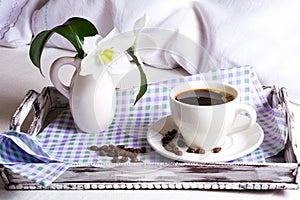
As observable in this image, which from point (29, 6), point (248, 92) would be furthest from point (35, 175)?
point (29, 6)

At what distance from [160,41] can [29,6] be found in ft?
1.59

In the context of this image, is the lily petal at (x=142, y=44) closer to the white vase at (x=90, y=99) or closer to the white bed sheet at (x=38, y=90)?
the white vase at (x=90, y=99)

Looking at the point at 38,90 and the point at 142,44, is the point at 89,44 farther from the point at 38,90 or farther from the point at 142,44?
the point at 38,90

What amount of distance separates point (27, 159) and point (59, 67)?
18 centimetres

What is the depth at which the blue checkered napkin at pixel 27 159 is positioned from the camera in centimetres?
73

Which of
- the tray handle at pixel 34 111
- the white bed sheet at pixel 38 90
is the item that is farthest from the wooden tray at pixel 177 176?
the tray handle at pixel 34 111

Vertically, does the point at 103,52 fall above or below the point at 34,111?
above

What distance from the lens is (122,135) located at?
2.85ft

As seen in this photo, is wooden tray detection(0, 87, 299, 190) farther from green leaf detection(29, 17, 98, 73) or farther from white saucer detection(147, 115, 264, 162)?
green leaf detection(29, 17, 98, 73)

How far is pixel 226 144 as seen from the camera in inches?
31.2

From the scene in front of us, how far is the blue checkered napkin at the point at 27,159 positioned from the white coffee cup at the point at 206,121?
17 centimetres

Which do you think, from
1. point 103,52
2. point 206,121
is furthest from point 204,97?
point 103,52

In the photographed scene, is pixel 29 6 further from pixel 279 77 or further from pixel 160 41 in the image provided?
pixel 279 77

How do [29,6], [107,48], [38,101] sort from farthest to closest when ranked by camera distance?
[29,6], [38,101], [107,48]
